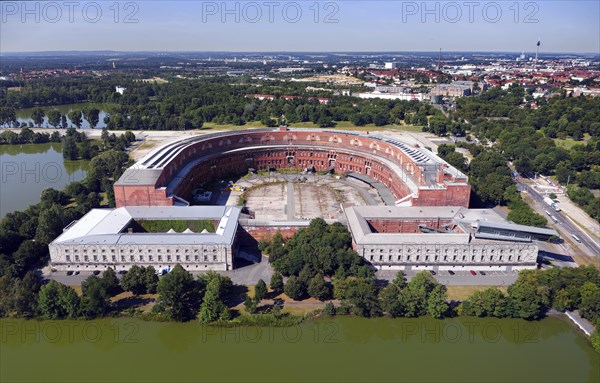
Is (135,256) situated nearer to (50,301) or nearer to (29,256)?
(50,301)

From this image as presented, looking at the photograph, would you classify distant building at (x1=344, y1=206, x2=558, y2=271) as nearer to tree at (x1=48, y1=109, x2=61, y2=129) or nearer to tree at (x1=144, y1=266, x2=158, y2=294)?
tree at (x1=144, y1=266, x2=158, y2=294)

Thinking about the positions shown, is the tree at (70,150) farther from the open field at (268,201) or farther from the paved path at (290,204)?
the paved path at (290,204)

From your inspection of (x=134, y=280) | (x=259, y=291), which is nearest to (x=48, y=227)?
(x=134, y=280)

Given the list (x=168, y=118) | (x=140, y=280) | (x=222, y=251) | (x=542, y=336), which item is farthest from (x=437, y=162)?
(x=168, y=118)

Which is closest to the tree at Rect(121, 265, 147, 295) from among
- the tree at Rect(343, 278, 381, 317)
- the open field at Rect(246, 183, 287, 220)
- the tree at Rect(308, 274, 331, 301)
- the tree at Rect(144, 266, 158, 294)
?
the tree at Rect(144, 266, 158, 294)

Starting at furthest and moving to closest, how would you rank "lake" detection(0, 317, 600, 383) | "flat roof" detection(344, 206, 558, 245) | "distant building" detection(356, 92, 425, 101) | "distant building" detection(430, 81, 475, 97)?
"distant building" detection(430, 81, 475, 97), "distant building" detection(356, 92, 425, 101), "flat roof" detection(344, 206, 558, 245), "lake" detection(0, 317, 600, 383)

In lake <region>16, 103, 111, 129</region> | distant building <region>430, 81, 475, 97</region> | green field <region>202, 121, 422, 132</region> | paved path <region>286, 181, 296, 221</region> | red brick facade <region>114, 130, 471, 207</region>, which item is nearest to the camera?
red brick facade <region>114, 130, 471, 207</region>

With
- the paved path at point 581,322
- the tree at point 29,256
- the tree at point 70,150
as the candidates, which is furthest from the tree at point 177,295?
the tree at point 70,150
